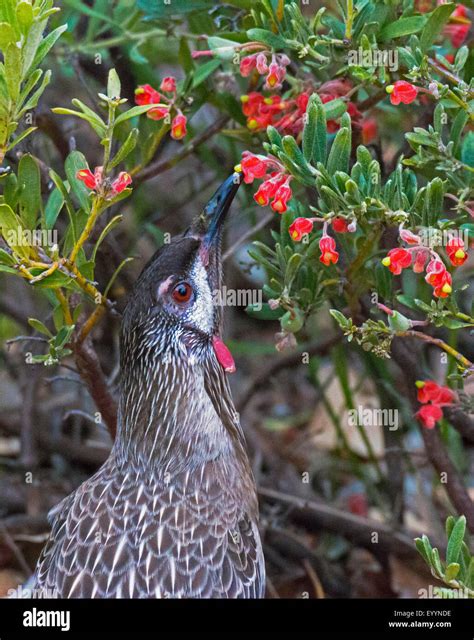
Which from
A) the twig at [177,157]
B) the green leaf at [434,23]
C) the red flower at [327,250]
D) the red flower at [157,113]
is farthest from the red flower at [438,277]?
the twig at [177,157]

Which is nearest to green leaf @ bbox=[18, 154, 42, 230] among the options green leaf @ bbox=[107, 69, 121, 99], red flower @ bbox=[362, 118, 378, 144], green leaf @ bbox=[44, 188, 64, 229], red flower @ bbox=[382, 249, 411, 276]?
green leaf @ bbox=[44, 188, 64, 229]

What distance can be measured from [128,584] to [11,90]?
4.50 ft

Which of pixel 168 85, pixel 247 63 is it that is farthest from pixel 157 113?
pixel 247 63

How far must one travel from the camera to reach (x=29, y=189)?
2447 millimetres

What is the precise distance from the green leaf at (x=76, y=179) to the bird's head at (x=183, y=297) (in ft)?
1.57

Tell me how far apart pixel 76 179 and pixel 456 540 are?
1.29 meters

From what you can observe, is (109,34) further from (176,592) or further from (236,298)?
(176,592)

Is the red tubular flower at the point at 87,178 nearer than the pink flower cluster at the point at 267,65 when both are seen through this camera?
Yes

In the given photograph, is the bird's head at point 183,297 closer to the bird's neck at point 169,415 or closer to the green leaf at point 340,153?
the bird's neck at point 169,415

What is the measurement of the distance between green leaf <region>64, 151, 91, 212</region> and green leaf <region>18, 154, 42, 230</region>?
85 mm

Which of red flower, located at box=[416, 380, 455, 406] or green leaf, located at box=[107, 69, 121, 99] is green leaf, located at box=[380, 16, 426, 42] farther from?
red flower, located at box=[416, 380, 455, 406]

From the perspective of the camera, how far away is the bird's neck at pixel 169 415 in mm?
2953

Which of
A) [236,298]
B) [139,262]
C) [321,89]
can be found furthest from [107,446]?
[321,89]

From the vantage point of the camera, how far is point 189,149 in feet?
10.3
